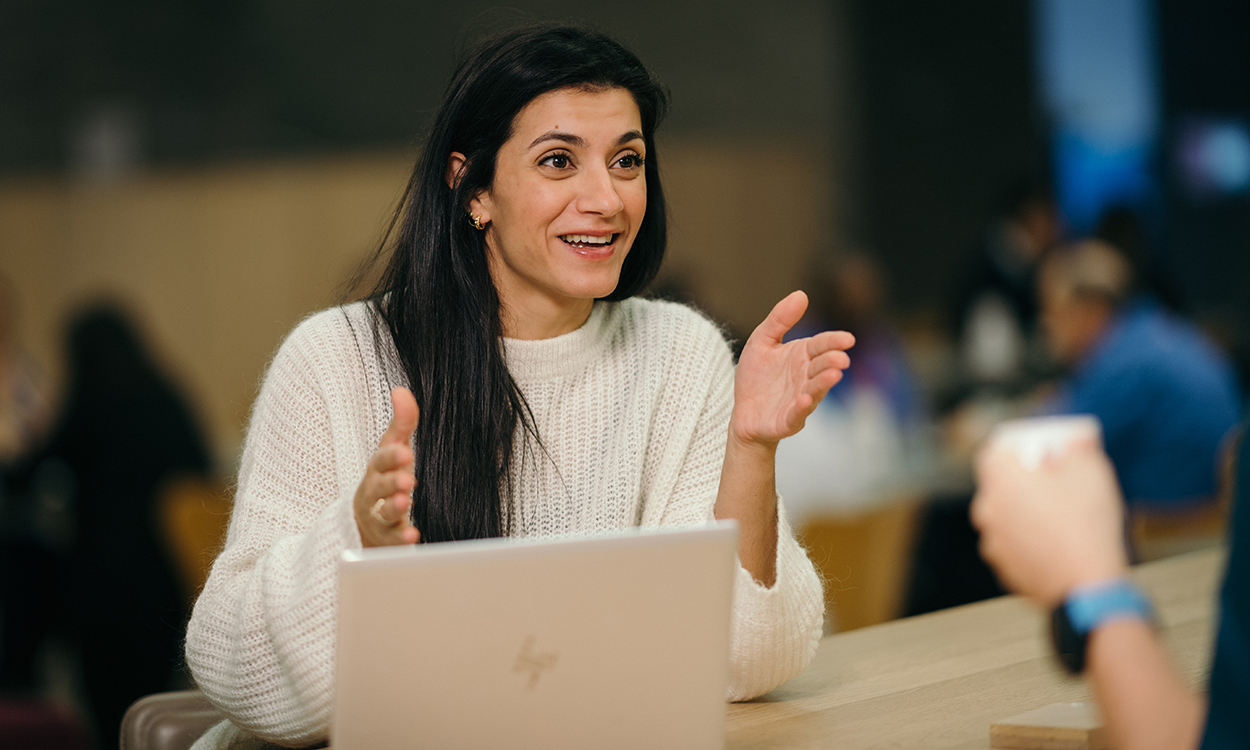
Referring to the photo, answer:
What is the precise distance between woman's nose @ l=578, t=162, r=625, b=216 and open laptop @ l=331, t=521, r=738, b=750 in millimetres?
620

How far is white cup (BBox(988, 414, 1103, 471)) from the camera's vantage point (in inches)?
38.8

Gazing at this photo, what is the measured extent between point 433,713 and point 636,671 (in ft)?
0.57

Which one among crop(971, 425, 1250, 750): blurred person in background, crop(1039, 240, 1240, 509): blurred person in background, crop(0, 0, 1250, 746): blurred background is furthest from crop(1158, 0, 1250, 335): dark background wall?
crop(971, 425, 1250, 750): blurred person in background

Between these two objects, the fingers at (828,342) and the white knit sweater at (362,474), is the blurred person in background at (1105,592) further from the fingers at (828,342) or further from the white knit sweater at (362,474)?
the white knit sweater at (362,474)

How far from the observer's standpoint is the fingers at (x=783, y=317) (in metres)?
1.45

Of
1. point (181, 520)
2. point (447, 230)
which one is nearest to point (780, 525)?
point (447, 230)

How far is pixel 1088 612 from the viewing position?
3.08ft

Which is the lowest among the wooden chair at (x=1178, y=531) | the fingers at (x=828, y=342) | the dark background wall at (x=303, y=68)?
the wooden chair at (x=1178, y=531)

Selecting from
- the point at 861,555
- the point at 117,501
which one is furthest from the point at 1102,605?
the point at 117,501

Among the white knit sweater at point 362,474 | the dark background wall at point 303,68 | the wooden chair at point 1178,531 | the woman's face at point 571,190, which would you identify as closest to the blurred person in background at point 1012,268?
the dark background wall at point 303,68

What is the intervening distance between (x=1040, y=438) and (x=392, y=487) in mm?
558

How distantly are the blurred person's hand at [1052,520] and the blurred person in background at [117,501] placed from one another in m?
2.84

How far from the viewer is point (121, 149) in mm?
6359

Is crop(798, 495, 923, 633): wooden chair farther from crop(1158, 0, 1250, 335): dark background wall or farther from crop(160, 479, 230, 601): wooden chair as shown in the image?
crop(1158, 0, 1250, 335): dark background wall
